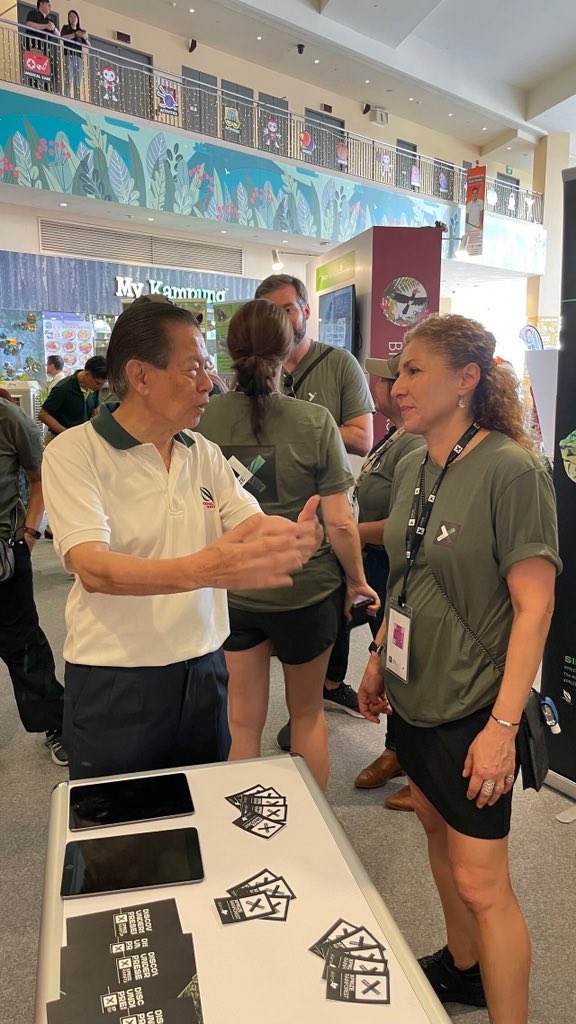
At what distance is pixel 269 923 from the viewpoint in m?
0.96

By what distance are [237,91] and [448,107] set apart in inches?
202

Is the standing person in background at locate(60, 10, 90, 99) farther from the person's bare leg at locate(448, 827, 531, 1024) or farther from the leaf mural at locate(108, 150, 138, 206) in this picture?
the person's bare leg at locate(448, 827, 531, 1024)

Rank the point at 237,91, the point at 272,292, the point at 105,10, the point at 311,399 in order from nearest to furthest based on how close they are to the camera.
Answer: the point at 272,292, the point at 311,399, the point at 105,10, the point at 237,91

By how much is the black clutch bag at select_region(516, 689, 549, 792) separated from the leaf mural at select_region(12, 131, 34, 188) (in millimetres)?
9439

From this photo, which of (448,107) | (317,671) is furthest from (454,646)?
(448,107)

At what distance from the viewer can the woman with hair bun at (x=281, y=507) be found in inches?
75.3

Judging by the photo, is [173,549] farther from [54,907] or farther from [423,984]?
[423,984]

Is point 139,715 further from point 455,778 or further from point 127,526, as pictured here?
point 455,778

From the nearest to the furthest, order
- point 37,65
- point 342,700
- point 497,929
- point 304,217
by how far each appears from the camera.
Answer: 1. point 497,929
2. point 342,700
3. point 37,65
4. point 304,217

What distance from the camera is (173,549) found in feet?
4.40

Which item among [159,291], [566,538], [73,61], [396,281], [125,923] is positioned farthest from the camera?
[159,291]

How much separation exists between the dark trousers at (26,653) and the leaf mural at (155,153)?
28.3ft

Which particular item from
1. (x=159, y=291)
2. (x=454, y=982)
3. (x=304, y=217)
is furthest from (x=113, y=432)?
(x=304, y=217)

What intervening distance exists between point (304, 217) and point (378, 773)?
416 inches
